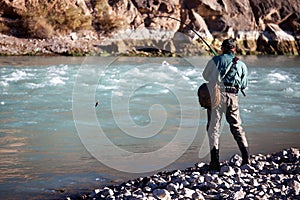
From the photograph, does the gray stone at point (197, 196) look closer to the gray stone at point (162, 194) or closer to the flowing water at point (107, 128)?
the gray stone at point (162, 194)

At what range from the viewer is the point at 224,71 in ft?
18.3

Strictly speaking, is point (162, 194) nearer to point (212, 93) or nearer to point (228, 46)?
point (212, 93)

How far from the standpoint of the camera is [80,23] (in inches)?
1272

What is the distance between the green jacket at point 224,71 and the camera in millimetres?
5578

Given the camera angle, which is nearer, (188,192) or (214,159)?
(188,192)

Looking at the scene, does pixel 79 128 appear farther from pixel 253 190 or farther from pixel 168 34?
pixel 168 34

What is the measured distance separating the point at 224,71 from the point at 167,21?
31738mm

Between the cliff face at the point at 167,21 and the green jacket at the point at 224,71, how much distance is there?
25050 millimetres

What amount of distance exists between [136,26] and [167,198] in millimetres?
31165

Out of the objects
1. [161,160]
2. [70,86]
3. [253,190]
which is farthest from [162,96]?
[253,190]

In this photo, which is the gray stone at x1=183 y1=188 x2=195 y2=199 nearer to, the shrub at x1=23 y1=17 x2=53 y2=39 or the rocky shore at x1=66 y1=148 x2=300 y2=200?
the rocky shore at x1=66 y1=148 x2=300 y2=200

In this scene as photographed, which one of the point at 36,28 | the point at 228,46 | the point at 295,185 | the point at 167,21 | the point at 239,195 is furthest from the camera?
the point at 167,21

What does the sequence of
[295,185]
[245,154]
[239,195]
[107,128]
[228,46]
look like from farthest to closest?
[107,128]
[245,154]
[228,46]
[295,185]
[239,195]

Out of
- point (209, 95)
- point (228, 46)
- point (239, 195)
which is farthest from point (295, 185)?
point (228, 46)
